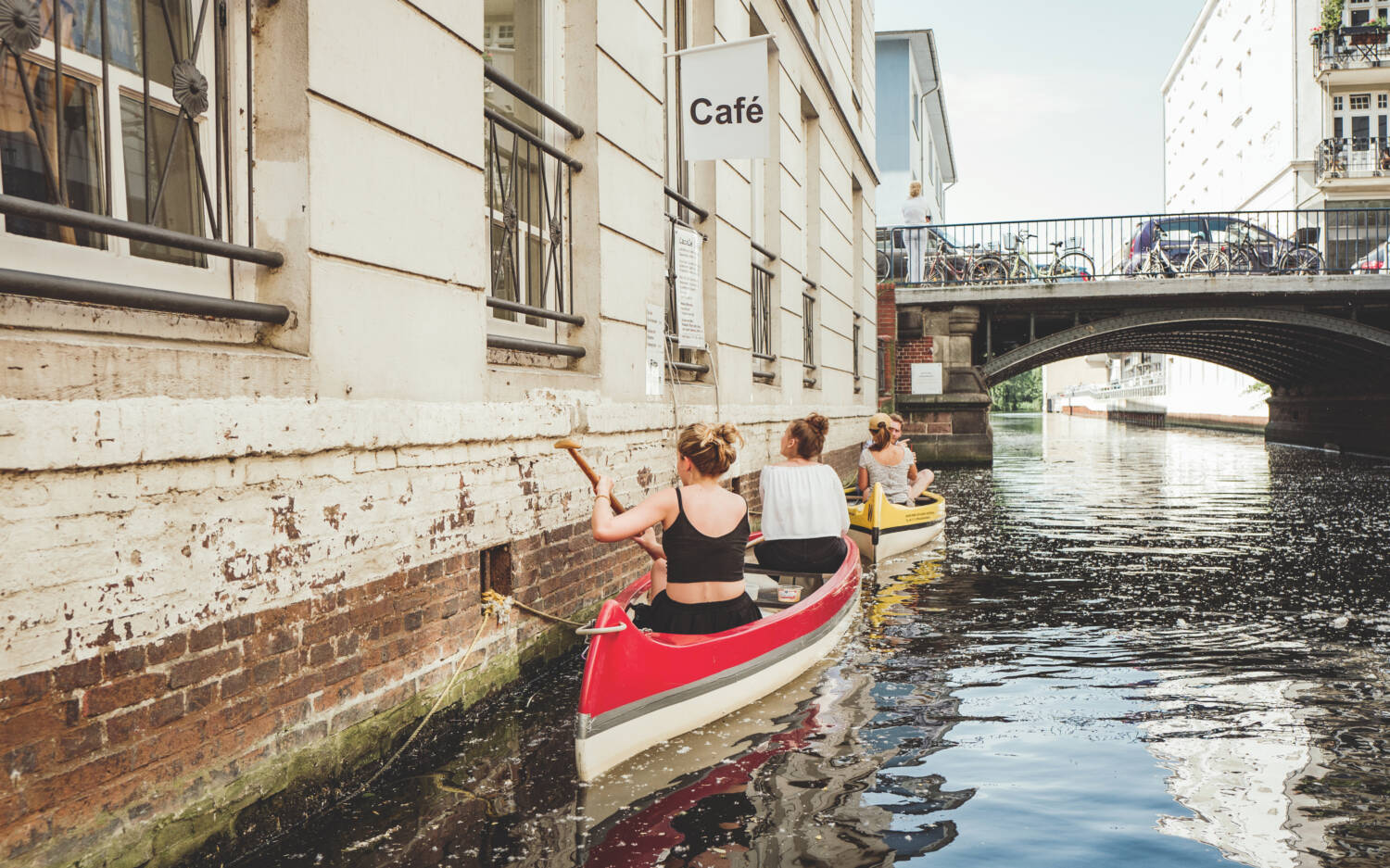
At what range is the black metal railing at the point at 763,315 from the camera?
1166 centimetres

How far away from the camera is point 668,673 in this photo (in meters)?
4.57

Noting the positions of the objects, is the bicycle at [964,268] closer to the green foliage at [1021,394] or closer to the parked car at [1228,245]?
the parked car at [1228,245]

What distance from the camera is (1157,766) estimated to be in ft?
15.2

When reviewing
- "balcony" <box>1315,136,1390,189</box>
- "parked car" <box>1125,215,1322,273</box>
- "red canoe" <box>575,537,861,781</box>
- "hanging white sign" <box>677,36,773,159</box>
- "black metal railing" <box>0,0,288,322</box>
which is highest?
"balcony" <box>1315,136,1390,189</box>

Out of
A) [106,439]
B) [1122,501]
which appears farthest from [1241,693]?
[1122,501]

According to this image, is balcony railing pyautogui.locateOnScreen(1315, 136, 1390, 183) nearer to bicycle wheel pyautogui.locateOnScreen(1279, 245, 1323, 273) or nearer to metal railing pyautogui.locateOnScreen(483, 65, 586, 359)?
bicycle wheel pyautogui.locateOnScreen(1279, 245, 1323, 273)

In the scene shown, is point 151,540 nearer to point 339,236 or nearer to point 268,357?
point 268,357

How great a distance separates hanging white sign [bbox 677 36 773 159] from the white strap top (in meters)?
2.47

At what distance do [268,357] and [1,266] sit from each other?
2.92 ft

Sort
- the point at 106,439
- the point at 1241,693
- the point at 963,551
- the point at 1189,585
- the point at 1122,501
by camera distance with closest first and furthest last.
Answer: the point at 106,439 → the point at 1241,693 → the point at 1189,585 → the point at 963,551 → the point at 1122,501

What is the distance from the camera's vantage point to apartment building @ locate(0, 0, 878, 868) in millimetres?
2971

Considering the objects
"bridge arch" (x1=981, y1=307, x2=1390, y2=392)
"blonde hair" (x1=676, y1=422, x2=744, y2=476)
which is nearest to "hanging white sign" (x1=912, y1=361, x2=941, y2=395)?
"bridge arch" (x1=981, y1=307, x2=1390, y2=392)

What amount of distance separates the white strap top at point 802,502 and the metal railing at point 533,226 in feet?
5.52

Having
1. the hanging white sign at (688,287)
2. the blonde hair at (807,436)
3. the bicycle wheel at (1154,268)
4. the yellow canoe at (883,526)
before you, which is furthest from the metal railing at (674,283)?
the bicycle wheel at (1154,268)
